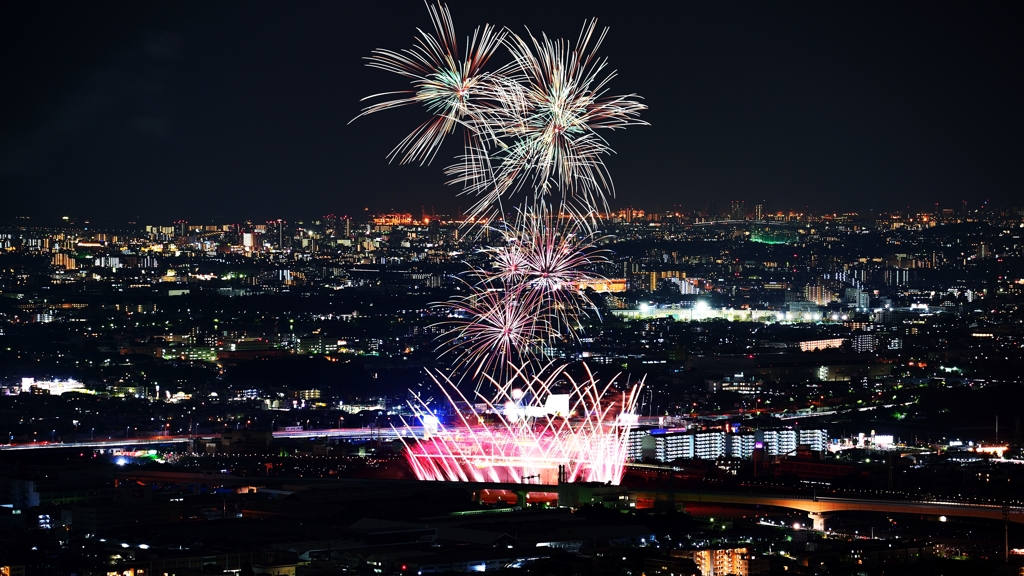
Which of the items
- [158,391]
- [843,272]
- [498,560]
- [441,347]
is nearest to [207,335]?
[441,347]

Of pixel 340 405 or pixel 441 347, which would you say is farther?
pixel 441 347

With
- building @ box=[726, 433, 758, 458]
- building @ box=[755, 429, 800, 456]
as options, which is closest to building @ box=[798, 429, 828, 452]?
building @ box=[755, 429, 800, 456]

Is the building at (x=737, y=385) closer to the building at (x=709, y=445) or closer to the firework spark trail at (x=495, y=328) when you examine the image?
the firework spark trail at (x=495, y=328)

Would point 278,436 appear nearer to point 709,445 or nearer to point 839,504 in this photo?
point 709,445

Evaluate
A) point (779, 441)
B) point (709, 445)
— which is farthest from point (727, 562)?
point (779, 441)

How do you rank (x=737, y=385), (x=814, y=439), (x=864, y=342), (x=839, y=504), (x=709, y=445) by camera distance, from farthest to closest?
(x=864, y=342), (x=737, y=385), (x=814, y=439), (x=709, y=445), (x=839, y=504)

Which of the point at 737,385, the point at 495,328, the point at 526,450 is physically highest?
the point at 495,328

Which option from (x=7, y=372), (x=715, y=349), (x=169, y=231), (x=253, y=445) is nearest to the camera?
(x=253, y=445)

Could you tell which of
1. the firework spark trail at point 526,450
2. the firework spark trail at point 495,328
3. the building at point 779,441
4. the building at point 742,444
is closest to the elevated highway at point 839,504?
the firework spark trail at point 526,450

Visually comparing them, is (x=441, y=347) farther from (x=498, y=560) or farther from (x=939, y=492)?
(x=498, y=560)

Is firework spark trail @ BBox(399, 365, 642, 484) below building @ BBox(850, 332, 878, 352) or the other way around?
below

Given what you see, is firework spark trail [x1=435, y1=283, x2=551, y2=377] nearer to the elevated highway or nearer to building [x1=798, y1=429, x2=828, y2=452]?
the elevated highway
